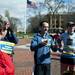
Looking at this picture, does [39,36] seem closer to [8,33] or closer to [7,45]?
[8,33]

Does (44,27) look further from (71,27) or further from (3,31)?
(3,31)

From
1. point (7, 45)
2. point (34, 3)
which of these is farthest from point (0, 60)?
point (34, 3)

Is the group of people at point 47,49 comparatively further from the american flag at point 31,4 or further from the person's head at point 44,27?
the american flag at point 31,4

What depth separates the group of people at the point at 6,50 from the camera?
17.7ft

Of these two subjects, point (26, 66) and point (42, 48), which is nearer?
point (42, 48)

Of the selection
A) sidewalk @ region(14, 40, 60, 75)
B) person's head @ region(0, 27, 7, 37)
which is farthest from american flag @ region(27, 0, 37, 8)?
person's head @ region(0, 27, 7, 37)

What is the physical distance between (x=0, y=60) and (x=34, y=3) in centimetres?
3883

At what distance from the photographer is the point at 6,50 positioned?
6074mm

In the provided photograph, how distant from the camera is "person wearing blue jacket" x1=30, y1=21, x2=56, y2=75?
762 cm

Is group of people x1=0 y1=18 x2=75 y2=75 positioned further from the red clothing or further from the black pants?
the red clothing

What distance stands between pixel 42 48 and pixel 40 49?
5cm

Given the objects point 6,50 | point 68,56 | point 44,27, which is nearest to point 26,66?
point 44,27

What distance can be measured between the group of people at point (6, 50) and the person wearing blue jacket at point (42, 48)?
1.66 ft

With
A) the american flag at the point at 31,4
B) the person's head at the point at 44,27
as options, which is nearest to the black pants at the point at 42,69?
the person's head at the point at 44,27
